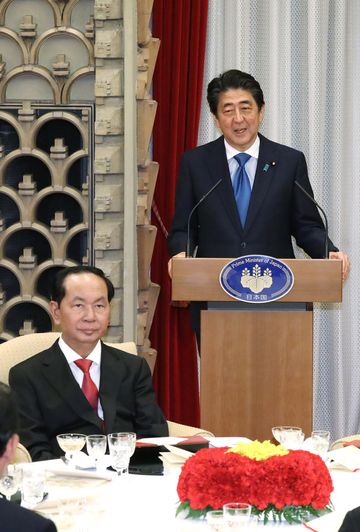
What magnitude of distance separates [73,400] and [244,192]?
1.30 metres

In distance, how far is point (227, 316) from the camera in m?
4.18

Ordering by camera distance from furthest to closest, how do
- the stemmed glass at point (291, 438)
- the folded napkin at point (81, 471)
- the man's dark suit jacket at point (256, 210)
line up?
the man's dark suit jacket at point (256, 210)
the stemmed glass at point (291, 438)
the folded napkin at point (81, 471)

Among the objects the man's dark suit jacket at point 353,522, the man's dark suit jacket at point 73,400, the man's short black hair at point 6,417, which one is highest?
the man's short black hair at point 6,417

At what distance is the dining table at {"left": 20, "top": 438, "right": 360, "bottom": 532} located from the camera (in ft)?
7.80

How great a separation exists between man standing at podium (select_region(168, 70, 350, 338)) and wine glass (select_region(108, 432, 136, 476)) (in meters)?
1.60

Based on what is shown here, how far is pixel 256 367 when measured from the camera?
4234 mm

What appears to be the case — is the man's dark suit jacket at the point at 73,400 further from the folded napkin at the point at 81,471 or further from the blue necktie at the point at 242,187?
the blue necktie at the point at 242,187

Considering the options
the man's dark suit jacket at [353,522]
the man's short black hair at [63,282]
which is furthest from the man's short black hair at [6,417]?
the man's short black hair at [63,282]

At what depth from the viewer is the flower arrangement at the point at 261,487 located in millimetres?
2400

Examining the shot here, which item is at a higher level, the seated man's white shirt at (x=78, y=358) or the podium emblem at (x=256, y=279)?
the podium emblem at (x=256, y=279)

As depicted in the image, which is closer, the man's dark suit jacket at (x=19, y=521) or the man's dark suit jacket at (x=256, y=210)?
the man's dark suit jacket at (x=19, y=521)

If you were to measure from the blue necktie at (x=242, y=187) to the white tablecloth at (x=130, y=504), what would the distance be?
174 cm

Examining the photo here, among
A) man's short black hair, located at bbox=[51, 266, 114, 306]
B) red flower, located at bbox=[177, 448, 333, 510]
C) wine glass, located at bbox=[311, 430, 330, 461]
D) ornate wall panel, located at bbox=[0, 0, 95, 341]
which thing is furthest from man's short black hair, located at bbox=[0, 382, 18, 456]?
ornate wall panel, located at bbox=[0, 0, 95, 341]

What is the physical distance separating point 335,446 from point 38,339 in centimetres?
119
